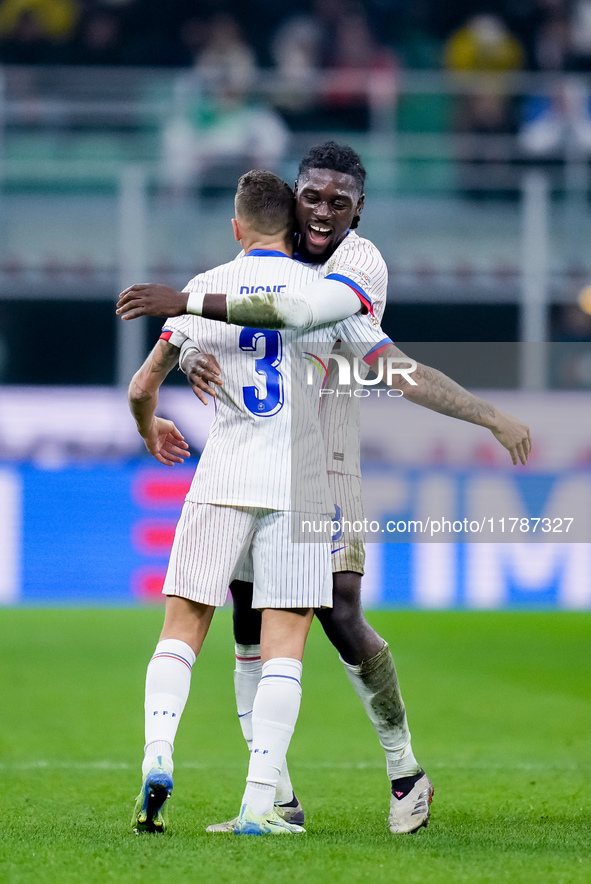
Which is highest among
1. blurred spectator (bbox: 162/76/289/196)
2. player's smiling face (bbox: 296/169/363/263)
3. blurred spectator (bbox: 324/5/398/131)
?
blurred spectator (bbox: 324/5/398/131)

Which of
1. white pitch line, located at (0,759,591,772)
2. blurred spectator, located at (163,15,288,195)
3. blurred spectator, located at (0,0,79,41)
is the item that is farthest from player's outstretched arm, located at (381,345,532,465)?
blurred spectator, located at (0,0,79,41)

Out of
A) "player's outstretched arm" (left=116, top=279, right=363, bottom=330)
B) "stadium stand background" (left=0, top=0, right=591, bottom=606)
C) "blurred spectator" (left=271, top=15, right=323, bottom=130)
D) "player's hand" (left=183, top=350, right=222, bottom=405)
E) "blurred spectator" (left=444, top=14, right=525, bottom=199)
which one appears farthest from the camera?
"blurred spectator" (left=271, top=15, right=323, bottom=130)

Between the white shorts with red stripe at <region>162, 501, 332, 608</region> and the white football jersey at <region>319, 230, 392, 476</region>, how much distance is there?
1.19ft

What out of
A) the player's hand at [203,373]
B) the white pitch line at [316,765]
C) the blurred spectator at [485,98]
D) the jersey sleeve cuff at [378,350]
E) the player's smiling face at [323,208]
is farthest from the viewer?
the blurred spectator at [485,98]

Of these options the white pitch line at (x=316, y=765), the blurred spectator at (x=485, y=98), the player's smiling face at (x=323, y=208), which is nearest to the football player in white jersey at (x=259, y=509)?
the player's smiling face at (x=323, y=208)

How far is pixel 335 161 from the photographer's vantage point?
3.59m

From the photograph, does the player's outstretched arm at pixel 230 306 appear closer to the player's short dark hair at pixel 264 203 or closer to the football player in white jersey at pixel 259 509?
the football player in white jersey at pixel 259 509

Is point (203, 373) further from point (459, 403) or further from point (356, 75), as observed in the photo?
point (356, 75)

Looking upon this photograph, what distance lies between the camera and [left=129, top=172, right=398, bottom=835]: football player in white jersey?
10.7ft

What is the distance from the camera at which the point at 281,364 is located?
3.36 meters

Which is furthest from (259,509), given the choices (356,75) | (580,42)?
(580,42)

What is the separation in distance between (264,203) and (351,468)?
2.52ft

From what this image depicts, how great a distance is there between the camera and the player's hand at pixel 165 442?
12.1 feet

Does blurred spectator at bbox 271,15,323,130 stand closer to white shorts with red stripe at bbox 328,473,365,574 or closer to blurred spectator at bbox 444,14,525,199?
blurred spectator at bbox 444,14,525,199
